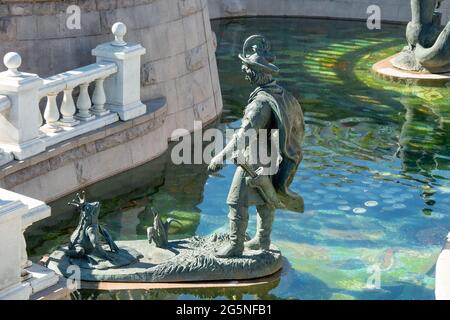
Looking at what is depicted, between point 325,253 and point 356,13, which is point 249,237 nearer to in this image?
point 325,253

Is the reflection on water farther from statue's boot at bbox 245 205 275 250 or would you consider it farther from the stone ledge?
the stone ledge

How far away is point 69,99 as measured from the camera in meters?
14.4

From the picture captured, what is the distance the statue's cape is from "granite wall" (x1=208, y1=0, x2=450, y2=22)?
14992 mm

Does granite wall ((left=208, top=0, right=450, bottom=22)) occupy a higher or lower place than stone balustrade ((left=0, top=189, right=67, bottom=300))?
lower

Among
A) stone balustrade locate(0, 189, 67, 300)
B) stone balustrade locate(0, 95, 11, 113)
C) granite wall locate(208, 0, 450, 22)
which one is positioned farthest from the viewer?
granite wall locate(208, 0, 450, 22)

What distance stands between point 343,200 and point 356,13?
1288 centimetres

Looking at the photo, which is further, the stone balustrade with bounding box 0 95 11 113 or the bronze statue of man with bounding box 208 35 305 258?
the stone balustrade with bounding box 0 95 11 113

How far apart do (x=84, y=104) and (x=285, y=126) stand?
3.78m

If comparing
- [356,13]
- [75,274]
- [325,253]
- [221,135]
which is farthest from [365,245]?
[356,13]

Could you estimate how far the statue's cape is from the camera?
11.9 m

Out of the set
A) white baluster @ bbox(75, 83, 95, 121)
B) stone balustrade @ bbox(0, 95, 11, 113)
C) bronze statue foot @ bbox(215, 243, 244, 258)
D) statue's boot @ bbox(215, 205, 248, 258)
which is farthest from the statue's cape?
A: white baluster @ bbox(75, 83, 95, 121)

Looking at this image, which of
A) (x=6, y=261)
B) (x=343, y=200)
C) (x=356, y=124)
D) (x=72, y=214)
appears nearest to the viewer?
(x=6, y=261)

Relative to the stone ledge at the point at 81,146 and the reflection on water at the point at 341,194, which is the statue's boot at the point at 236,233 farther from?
the stone ledge at the point at 81,146

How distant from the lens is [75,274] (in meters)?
12.1
